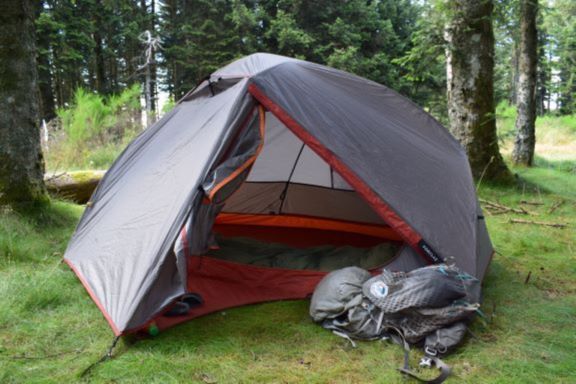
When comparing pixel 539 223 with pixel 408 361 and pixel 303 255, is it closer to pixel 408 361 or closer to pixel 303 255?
pixel 303 255

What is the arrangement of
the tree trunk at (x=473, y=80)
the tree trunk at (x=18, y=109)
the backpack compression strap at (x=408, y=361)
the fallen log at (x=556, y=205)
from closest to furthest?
1. the backpack compression strap at (x=408, y=361)
2. the tree trunk at (x=18, y=109)
3. the fallen log at (x=556, y=205)
4. the tree trunk at (x=473, y=80)

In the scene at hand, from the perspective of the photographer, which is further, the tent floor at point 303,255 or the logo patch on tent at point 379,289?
the tent floor at point 303,255

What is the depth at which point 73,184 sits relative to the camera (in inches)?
201

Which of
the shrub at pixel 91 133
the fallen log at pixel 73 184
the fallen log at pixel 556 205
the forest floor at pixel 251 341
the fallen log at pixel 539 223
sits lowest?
the forest floor at pixel 251 341

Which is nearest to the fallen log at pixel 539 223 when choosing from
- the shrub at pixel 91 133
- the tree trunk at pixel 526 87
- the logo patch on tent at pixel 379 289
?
the logo patch on tent at pixel 379 289

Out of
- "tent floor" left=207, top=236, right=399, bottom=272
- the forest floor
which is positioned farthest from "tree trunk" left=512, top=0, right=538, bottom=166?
"tent floor" left=207, top=236, right=399, bottom=272

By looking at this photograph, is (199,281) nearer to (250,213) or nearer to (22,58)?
(250,213)

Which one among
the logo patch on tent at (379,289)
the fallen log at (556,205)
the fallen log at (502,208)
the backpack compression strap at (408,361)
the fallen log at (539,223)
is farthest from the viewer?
the fallen log at (556,205)

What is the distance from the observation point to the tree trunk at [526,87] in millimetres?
6895

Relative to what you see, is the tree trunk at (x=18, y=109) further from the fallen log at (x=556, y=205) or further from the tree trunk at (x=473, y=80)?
the fallen log at (x=556, y=205)

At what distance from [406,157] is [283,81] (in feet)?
2.87

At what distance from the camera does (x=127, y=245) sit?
8.32ft

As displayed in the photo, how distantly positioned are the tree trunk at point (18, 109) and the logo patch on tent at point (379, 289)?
292 centimetres

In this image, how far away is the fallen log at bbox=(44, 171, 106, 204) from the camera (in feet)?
16.1
